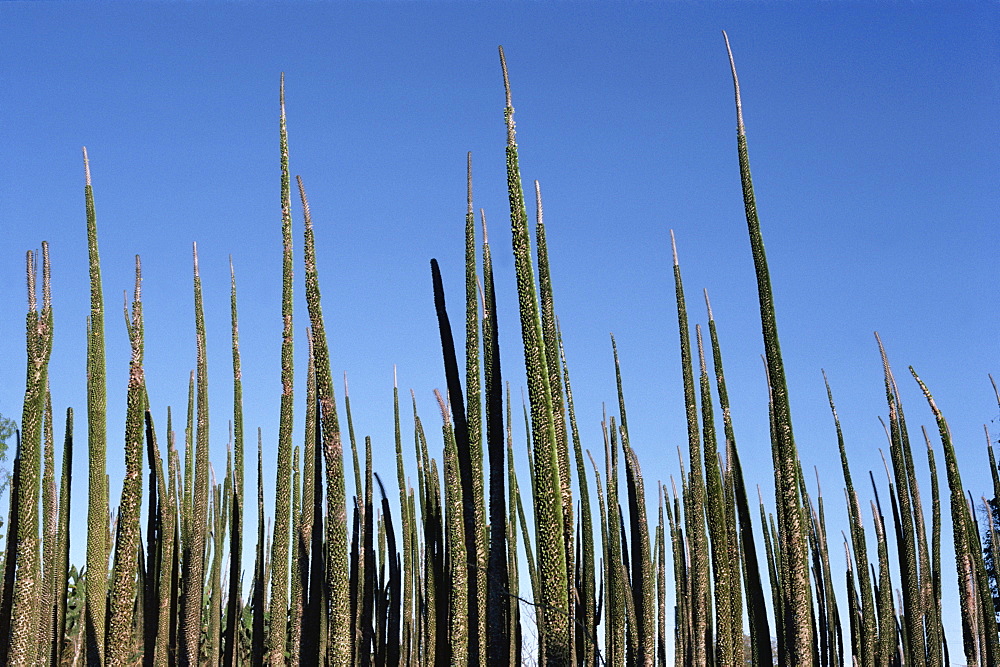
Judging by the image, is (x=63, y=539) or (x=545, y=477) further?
(x=63, y=539)

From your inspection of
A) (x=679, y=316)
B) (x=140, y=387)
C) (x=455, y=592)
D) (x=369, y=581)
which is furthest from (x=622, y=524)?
(x=140, y=387)

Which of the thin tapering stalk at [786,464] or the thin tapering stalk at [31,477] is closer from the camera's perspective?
the thin tapering stalk at [786,464]

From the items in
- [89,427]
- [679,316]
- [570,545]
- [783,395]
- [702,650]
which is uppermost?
[679,316]

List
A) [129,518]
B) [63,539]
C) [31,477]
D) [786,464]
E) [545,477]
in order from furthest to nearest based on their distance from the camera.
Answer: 1. [63,539]
2. [31,477]
3. [129,518]
4. [786,464]
5. [545,477]

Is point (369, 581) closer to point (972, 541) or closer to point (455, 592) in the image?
point (455, 592)

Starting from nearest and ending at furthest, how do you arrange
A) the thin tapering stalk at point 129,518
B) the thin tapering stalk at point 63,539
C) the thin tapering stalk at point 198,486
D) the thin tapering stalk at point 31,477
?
the thin tapering stalk at point 129,518 → the thin tapering stalk at point 31,477 → the thin tapering stalk at point 63,539 → the thin tapering stalk at point 198,486

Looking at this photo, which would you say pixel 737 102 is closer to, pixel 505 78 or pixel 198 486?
pixel 505 78

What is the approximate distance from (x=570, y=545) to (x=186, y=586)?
2.93m

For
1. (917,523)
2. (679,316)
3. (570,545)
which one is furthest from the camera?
(917,523)

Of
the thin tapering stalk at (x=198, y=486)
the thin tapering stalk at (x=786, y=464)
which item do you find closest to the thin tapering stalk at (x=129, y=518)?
the thin tapering stalk at (x=198, y=486)

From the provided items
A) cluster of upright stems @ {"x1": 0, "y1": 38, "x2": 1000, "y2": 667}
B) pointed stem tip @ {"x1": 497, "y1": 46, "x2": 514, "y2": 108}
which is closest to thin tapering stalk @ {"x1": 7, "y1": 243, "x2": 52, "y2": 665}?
cluster of upright stems @ {"x1": 0, "y1": 38, "x2": 1000, "y2": 667}

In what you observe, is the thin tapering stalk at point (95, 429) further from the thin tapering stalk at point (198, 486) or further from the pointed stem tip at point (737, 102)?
the pointed stem tip at point (737, 102)

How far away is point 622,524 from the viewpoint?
4.86m

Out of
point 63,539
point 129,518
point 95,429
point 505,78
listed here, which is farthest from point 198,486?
point 505,78
